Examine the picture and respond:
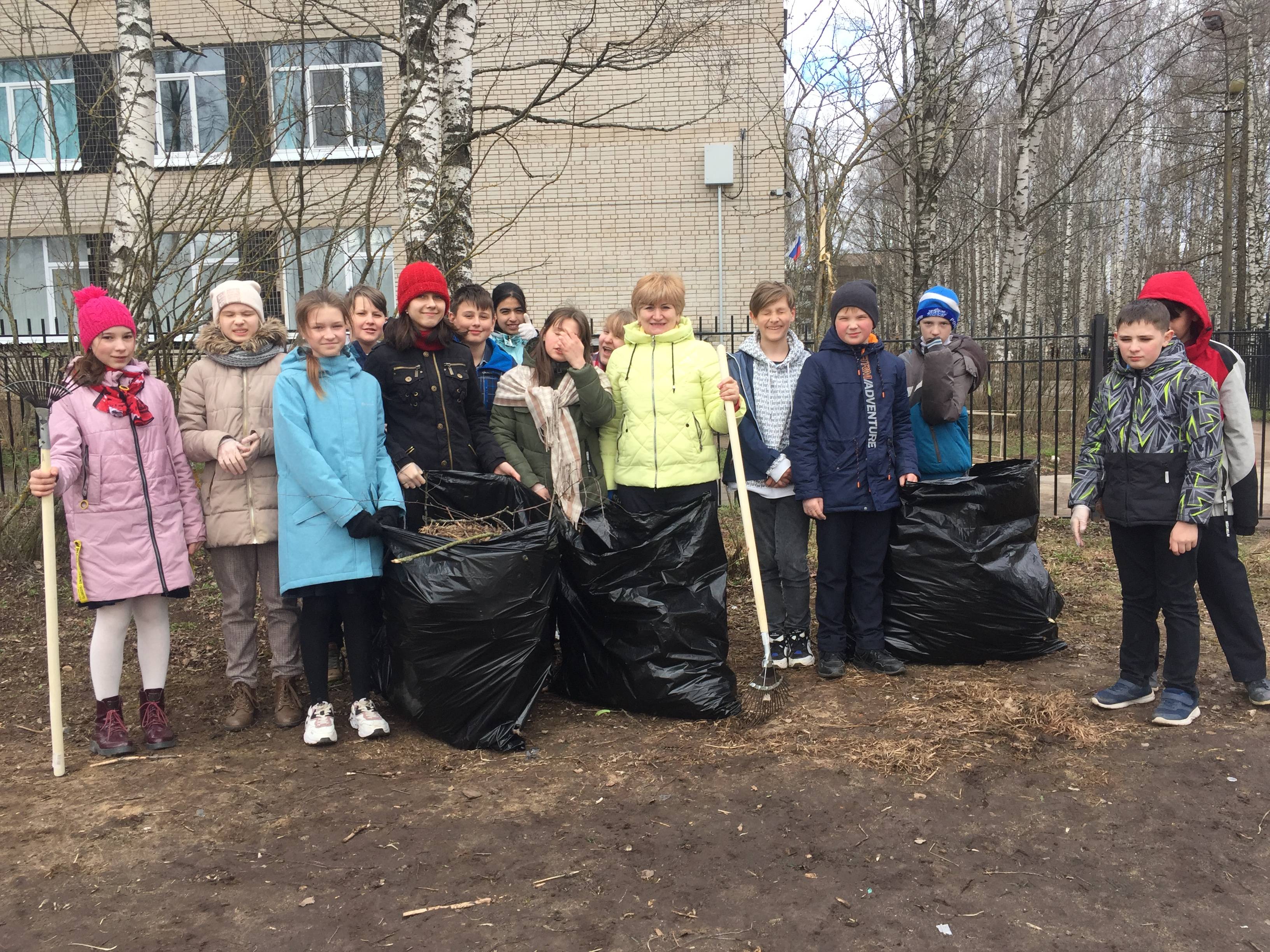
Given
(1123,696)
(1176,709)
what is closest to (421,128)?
(1123,696)

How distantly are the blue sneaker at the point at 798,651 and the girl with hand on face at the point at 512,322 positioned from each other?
169cm

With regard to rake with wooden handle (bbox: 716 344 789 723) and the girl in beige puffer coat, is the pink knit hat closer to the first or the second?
the girl in beige puffer coat

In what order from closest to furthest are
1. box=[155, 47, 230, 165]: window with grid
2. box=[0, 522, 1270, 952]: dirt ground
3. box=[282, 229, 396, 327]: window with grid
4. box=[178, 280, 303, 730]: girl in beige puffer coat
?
1. box=[0, 522, 1270, 952]: dirt ground
2. box=[178, 280, 303, 730]: girl in beige puffer coat
3. box=[282, 229, 396, 327]: window with grid
4. box=[155, 47, 230, 165]: window with grid

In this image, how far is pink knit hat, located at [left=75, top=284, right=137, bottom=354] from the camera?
3.32 m

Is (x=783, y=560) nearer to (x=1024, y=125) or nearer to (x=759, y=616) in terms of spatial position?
(x=759, y=616)

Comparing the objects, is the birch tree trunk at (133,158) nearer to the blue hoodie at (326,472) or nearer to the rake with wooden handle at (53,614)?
the rake with wooden handle at (53,614)

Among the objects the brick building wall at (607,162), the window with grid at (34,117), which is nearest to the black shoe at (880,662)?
the brick building wall at (607,162)

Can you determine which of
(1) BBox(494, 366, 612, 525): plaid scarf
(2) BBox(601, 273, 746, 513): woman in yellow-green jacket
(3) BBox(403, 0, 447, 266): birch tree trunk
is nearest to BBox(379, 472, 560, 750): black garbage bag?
(1) BBox(494, 366, 612, 525): plaid scarf

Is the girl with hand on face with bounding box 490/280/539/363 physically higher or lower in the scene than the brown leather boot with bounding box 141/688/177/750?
higher

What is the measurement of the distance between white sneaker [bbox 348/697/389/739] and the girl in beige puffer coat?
0.28 metres

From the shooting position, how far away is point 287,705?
362 cm

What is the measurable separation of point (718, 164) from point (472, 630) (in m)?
11.3

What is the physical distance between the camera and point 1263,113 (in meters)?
18.2

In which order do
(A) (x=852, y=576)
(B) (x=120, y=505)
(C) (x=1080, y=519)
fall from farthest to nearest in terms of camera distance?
(A) (x=852, y=576), (C) (x=1080, y=519), (B) (x=120, y=505)
